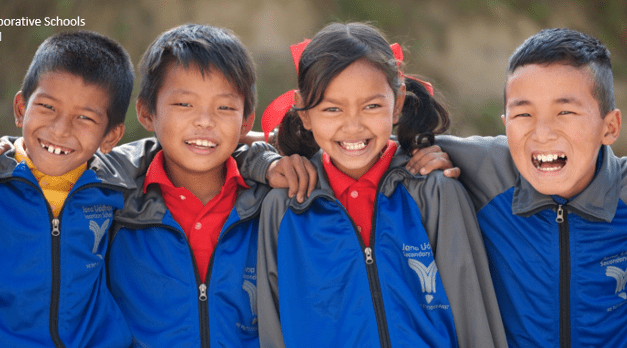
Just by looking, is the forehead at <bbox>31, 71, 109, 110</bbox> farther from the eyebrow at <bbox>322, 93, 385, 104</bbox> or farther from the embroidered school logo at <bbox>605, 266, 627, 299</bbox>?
the embroidered school logo at <bbox>605, 266, 627, 299</bbox>

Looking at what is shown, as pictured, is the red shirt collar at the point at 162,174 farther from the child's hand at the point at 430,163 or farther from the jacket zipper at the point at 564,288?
the jacket zipper at the point at 564,288

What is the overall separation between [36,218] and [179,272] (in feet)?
1.73

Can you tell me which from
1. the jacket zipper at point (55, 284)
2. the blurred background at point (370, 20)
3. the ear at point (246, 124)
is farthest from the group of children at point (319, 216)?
the blurred background at point (370, 20)

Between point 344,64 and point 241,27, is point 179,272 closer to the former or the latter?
point 344,64

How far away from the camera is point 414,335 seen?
1852mm

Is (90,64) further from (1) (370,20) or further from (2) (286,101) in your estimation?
(1) (370,20)

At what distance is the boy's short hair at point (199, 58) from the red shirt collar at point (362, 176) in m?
0.49

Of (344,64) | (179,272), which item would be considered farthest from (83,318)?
(344,64)

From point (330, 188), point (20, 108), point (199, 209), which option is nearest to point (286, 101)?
point (330, 188)

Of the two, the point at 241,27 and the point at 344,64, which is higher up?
the point at 241,27

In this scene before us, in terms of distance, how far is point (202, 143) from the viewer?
2.17 meters

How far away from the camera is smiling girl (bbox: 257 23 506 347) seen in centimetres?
190

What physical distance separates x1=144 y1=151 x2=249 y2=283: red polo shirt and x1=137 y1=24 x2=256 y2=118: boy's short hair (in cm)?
31

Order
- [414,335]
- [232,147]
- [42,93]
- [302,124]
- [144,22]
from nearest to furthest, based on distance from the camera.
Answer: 1. [414,335]
2. [42,93]
3. [232,147]
4. [302,124]
5. [144,22]
